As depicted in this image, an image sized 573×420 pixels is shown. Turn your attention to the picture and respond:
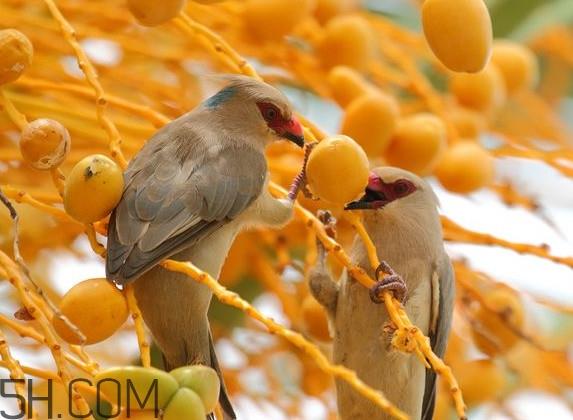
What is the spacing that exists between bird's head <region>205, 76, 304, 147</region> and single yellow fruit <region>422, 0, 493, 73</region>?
0.25m

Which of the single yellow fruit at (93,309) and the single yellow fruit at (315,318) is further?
the single yellow fruit at (315,318)

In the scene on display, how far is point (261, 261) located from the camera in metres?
1.45

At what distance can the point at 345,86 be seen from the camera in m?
1.33

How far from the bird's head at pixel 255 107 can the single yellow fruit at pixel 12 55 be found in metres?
0.32

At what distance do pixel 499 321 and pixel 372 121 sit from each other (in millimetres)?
264

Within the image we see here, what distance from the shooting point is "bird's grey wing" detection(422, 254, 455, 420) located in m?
1.41

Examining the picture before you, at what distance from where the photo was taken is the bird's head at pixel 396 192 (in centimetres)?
138

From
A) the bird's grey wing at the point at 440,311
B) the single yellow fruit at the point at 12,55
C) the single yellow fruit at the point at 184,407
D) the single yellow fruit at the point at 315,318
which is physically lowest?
the bird's grey wing at the point at 440,311

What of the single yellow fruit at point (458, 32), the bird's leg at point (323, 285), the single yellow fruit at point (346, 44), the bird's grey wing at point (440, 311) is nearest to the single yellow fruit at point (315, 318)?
the bird's leg at point (323, 285)

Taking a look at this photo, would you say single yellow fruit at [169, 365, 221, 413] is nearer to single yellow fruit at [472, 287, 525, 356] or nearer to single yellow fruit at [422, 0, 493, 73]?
single yellow fruit at [422, 0, 493, 73]

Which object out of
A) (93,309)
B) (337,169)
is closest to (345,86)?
(337,169)

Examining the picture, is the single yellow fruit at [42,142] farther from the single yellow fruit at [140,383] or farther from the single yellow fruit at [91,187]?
the single yellow fruit at [140,383]

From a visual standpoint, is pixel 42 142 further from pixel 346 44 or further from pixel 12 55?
pixel 346 44

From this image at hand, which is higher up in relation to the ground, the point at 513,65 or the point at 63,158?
the point at 63,158
